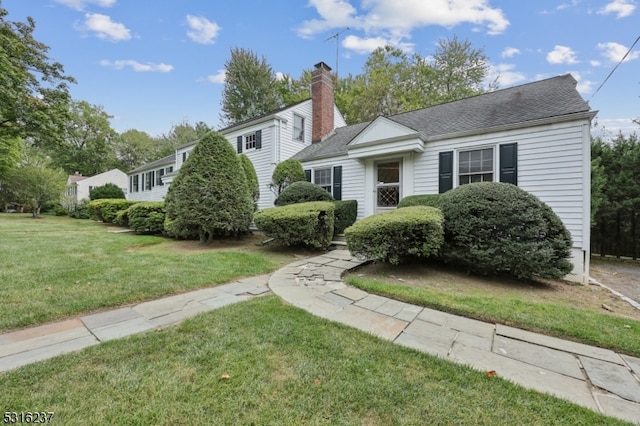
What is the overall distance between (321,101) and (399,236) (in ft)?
33.3

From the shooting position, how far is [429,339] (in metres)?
2.62

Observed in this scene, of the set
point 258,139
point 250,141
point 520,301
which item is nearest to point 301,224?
point 520,301

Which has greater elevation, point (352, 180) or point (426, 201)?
point (352, 180)

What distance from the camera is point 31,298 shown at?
342cm

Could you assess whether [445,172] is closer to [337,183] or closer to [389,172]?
[389,172]

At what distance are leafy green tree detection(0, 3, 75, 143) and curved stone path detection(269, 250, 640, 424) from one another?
13.8m

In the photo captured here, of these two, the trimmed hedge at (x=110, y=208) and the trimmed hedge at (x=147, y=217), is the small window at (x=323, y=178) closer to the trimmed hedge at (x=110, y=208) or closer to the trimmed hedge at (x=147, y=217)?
the trimmed hedge at (x=147, y=217)

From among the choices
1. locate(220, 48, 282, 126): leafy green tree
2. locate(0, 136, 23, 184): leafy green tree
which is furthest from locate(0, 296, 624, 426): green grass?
locate(220, 48, 282, 126): leafy green tree

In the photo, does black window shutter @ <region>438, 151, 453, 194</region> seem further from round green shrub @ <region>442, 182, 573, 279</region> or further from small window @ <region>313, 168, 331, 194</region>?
small window @ <region>313, 168, 331, 194</region>

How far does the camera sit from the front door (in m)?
9.07

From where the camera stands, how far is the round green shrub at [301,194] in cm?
954

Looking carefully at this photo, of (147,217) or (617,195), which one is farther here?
(147,217)

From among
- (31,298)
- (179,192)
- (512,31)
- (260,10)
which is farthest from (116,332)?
(512,31)

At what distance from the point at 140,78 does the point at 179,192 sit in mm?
10849
